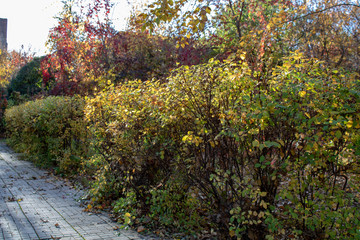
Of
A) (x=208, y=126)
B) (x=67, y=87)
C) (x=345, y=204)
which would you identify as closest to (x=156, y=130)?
(x=208, y=126)

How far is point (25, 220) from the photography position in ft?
16.3

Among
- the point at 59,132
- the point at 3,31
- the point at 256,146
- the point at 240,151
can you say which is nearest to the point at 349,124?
the point at 256,146

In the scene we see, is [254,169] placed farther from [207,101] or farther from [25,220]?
[25,220]

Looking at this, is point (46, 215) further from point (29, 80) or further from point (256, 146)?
point (29, 80)

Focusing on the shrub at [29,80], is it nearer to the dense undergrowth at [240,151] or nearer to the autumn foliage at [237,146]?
the autumn foliage at [237,146]

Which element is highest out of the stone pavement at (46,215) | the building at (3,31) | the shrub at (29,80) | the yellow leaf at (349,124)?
the building at (3,31)

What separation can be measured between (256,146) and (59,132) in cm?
713

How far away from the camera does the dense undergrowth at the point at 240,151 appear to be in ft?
10.9

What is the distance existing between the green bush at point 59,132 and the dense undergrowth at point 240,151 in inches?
127

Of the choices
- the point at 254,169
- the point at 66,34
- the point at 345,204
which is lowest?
the point at 345,204

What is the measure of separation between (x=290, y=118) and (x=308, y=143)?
1.12 feet

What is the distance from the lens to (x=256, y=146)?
360 cm

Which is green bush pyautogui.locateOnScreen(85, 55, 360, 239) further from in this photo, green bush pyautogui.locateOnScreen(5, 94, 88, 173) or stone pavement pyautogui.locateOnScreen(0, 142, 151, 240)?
green bush pyautogui.locateOnScreen(5, 94, 88, 173)

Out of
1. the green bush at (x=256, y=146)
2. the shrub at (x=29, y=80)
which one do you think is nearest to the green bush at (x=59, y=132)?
the green bush at (x=256, y=146)
